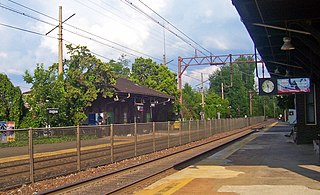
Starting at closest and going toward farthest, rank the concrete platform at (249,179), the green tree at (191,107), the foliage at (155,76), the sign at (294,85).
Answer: the concrete platform at (249,179) < the sign at (294,85) < the foliage at (155,76) < the green tree at (191,107)

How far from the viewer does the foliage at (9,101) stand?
29.6 meters

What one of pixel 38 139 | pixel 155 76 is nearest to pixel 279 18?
pixel 38 139

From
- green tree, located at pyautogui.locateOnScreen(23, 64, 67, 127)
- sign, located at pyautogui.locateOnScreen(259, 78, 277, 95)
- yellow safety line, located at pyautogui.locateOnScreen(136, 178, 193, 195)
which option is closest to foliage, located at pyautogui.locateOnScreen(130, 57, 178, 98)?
green tree, located at pyautogui.locateOnScreen(23, 64, 67, 127)

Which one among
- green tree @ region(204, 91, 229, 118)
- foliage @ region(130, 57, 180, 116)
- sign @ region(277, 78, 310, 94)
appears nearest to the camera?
sign @ region(277, 78, 310, 94)

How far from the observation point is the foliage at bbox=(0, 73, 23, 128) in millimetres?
29594

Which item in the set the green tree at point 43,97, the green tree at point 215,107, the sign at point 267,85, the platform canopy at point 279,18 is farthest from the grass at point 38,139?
the green tree at point 215,107

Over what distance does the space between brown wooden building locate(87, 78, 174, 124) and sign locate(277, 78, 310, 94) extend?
2316 centimetres

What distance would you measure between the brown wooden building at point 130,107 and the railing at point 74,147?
16414mm

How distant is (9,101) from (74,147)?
61.8 feet

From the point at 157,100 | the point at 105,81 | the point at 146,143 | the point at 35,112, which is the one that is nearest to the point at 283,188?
the point at 146,143

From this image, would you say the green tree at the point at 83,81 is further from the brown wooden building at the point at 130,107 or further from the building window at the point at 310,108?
the building window at the point at 310,108

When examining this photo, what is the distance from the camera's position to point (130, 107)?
43.9 meters

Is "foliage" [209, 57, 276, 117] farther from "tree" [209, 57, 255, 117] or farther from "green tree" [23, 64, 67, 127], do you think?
"green tree" [23, 64, 67, 127]

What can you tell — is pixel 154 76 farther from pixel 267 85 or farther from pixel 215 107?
pixel 267 85
